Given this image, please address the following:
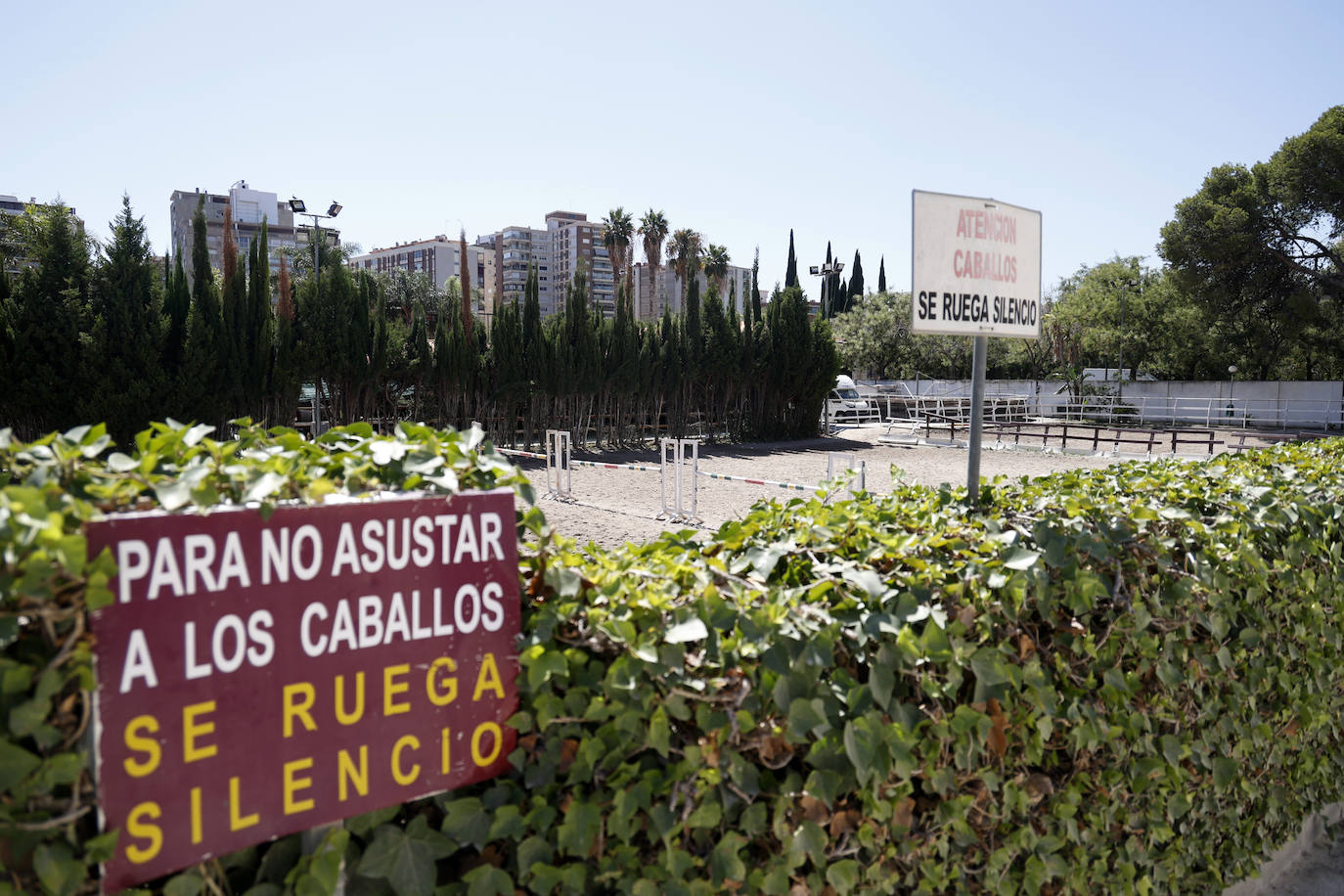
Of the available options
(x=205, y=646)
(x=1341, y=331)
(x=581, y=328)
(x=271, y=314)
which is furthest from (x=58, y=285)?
(x=1341, y=331)

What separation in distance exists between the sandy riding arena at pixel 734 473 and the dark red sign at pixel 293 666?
1.93m

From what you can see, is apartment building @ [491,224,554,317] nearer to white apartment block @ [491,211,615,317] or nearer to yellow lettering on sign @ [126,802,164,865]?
white apartment block @ [491,211,615,317]

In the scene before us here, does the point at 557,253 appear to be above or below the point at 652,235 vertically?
above

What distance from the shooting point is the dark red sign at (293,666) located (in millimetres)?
1343

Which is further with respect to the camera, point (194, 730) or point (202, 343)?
point (202, 343)

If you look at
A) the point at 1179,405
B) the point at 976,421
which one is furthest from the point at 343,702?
the point at 1179,405

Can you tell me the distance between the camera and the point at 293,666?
149 cm

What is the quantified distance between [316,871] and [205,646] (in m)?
0.42

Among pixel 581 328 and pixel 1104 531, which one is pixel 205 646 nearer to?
pixel 1104 531

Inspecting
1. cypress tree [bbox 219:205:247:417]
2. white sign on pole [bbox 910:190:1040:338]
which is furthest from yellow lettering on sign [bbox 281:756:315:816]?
cypress tree [bbox 219:205:247:417]

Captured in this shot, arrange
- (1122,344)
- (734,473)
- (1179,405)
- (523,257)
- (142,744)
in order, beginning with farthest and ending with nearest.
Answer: (523,257) < (1122,344) < (1179,405) < (734,473) < (142,744)

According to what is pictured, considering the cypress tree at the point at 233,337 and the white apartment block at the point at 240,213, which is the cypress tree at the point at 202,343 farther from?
the white apartment block at the point at 240,213

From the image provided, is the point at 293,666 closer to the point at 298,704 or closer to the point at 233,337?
the point at 298,704

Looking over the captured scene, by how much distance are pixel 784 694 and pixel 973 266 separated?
2105 mm
